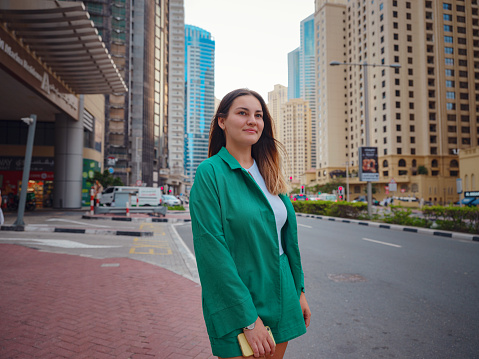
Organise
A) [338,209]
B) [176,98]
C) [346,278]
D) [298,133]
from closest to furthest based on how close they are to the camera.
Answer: [346,278] < [338,209] < [176,98] < [298,133]

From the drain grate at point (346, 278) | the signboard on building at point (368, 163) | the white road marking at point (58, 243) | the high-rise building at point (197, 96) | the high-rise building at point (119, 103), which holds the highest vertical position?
the high-rise building at point (197, 96)

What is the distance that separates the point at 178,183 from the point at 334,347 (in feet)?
320

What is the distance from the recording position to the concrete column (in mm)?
24219

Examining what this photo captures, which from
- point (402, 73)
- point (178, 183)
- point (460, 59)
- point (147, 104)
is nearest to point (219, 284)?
point (147, 104)

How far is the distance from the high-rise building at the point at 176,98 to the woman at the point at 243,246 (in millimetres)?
103762

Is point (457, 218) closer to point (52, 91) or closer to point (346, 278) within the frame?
point (346, 278)

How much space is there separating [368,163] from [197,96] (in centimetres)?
16161

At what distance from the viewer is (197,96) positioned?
172375 mm

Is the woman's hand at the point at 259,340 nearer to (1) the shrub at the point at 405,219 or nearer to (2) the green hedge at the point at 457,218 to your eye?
(2) the green hedge at the point at 457,218

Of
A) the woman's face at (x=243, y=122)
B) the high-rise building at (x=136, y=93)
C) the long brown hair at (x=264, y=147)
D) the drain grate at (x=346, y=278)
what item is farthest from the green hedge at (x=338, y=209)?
the high-rise building at (x=136, y=93)

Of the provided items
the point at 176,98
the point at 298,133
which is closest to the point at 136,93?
the point at 176,98

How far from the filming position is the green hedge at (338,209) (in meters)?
20.1

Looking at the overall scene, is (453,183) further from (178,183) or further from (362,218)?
(178,183)

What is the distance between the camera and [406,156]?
67500 millimetres
